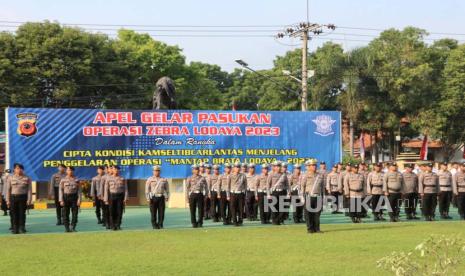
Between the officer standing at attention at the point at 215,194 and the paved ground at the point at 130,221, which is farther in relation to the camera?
the officer standing at attention at the point at 215,194

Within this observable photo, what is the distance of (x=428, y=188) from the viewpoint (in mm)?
17734

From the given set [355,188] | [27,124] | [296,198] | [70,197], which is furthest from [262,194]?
[27,124]

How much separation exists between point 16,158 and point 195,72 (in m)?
26.8

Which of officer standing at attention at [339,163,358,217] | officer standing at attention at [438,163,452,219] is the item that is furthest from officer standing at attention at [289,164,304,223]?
officer standing at attention at [438,163,452,219]

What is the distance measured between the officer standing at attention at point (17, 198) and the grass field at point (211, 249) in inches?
12.6

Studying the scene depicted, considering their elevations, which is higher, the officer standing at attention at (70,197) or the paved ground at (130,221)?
the officer standing at attention at (70,197)

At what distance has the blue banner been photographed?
64.9 feet

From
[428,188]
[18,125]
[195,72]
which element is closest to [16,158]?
[18,125]

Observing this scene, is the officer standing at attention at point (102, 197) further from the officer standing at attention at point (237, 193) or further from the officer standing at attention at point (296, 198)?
the officer standing at attention at point (296, 198)

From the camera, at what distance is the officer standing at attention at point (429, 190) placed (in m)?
17.6

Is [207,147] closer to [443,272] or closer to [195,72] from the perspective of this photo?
[443,272]

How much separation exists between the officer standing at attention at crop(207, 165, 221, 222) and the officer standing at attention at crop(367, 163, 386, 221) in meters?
4.00

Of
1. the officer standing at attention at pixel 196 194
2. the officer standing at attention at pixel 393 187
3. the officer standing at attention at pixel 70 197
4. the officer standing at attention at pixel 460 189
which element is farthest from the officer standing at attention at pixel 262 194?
the officer standing at attention at pixel 460 189

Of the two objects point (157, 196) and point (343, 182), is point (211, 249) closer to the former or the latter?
point (157, 196)
